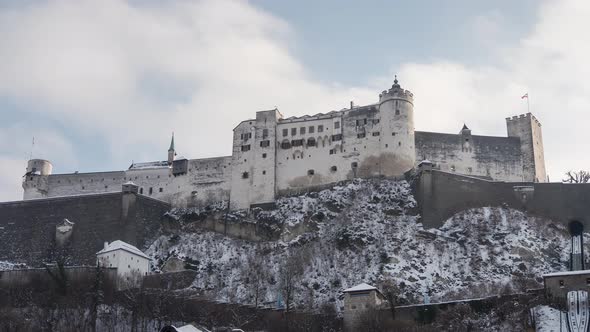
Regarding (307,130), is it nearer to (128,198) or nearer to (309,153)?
(309,153)

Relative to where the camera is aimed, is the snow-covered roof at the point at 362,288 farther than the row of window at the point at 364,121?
No

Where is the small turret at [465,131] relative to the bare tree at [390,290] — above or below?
above

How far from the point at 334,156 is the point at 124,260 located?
965 inches

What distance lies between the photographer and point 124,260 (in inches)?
2936

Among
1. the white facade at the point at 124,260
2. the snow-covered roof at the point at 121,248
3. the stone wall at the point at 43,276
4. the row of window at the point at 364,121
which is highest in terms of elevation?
the row of window at the point at 364,121

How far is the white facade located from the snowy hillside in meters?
5.21

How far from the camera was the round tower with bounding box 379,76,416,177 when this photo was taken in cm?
8388

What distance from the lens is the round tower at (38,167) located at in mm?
96125

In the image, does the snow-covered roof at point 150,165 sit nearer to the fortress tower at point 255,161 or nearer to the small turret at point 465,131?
the fortress tower at point 255,161

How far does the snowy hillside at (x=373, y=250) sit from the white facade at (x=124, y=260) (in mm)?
5207

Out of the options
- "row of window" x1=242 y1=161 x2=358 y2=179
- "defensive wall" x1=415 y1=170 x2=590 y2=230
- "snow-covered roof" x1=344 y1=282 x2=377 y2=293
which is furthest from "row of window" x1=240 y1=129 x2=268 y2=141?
"snow-covered roof" x1=344 y1=282 x2=377 y2=293

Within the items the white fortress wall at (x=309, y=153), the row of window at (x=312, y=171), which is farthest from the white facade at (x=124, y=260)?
the white fortress wall at (x=309, y=153)

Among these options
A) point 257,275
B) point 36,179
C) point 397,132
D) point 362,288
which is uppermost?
point 397,132

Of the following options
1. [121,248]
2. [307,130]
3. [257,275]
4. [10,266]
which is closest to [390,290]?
[257,275]
